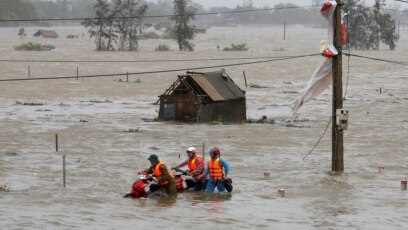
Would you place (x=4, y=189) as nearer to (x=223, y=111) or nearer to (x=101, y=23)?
(x=223, y=111)

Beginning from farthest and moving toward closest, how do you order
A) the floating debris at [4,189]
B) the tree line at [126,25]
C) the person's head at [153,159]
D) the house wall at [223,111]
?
the tree line at [126,25] < the house wall at [223,111] < the floating debris at [4,189] < the person's head at [153,159]

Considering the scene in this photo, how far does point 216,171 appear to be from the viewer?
20.4m

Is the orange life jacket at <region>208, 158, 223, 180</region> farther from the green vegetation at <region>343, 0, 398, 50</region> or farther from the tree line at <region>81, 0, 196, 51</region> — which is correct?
the green vegetation at <region>343, 0, 398, 50</region>

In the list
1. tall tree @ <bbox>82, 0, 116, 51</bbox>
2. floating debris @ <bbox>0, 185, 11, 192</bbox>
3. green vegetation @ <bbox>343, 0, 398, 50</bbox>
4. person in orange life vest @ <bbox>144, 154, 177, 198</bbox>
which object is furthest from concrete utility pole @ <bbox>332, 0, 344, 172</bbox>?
green vegetation @ <bbox>343, 0, 398, 50</bbox>

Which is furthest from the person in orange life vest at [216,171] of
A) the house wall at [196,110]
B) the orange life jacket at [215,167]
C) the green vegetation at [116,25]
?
the green vegetation at [116,25]

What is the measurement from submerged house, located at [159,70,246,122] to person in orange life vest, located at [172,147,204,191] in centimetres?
1557

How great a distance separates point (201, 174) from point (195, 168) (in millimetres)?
243

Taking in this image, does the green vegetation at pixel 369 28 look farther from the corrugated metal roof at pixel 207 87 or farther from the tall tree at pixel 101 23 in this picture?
the corrugated metal roof at pixel 207 87

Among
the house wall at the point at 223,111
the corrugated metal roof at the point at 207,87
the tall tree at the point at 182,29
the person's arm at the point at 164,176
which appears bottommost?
the person's arm at the point at 164,176

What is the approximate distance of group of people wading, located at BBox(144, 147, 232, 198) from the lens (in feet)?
64.9

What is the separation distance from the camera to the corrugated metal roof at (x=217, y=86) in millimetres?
36959

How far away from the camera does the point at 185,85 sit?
36969 millimetres

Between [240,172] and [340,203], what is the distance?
503cm

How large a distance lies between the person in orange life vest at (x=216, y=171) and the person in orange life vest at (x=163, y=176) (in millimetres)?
941
